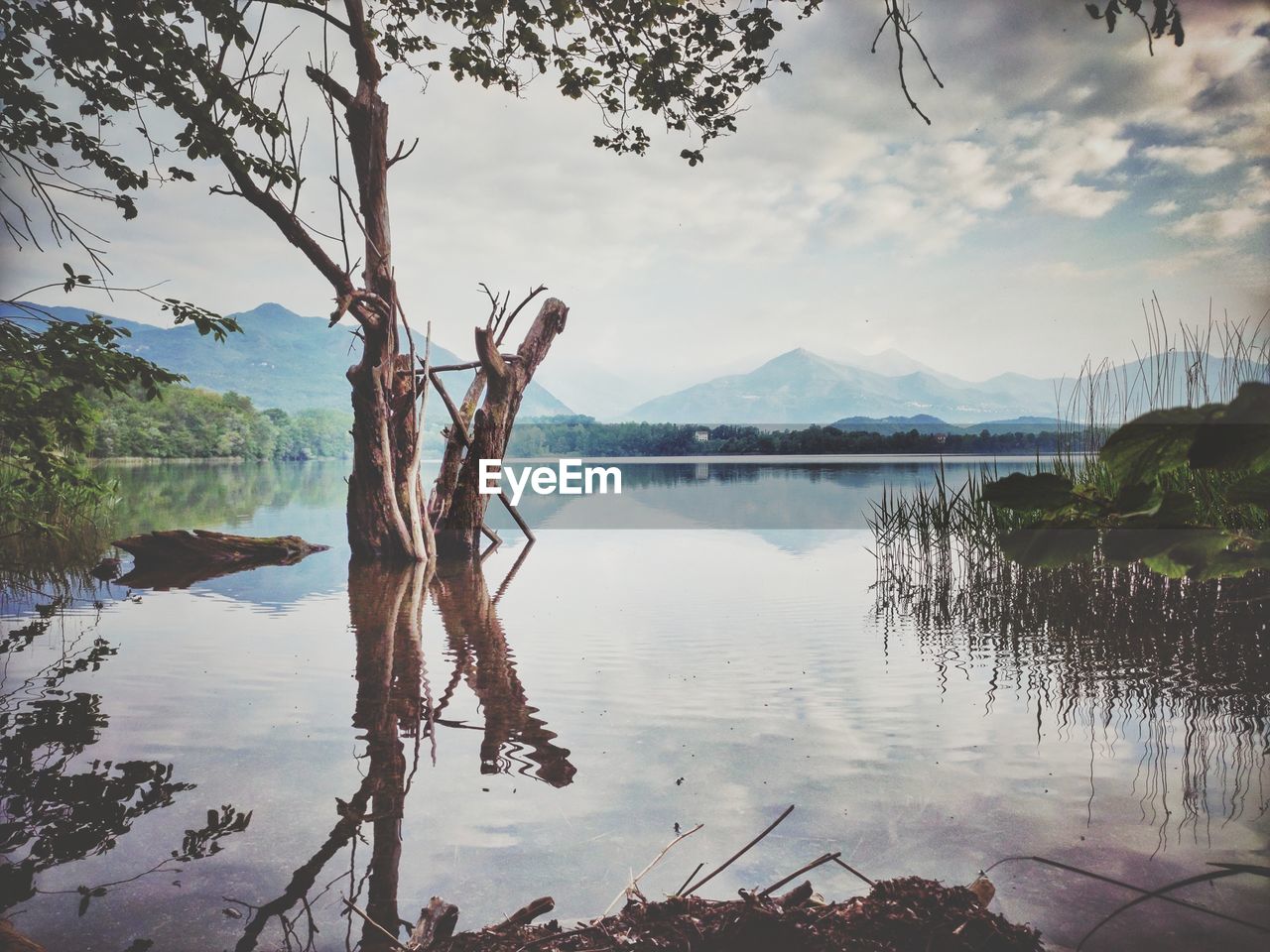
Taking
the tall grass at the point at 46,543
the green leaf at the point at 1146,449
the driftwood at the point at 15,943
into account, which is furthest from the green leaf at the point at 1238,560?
the tall grass at the point at 46,543

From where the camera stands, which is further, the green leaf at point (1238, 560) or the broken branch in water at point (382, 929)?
the broken branch in water at point (382, 929)

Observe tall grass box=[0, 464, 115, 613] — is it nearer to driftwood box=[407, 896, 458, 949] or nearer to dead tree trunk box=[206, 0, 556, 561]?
dead tree trunk box=[206, 0, 556, 561]

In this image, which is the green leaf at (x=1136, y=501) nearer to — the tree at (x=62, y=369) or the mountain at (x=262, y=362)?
the tree at (x=62, y=369)

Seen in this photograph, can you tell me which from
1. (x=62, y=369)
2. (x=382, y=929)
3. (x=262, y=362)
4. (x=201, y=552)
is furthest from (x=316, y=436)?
(x=382, y=929)

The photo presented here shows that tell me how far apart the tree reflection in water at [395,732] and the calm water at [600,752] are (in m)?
0.01

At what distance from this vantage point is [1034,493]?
0.58m

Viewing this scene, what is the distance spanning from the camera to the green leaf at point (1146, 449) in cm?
55

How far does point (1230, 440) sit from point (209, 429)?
13.9 m

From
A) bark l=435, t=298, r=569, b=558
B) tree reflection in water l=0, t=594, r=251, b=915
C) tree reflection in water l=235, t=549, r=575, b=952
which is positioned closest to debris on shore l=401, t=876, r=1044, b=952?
tree reflection in water l=235, t=549, r=575, b=952

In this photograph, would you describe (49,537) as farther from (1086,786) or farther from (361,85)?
(1086,786)

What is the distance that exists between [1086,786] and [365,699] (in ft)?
8.46

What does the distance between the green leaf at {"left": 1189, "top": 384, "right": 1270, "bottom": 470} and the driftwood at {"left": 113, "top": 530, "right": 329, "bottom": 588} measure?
23.6 feet

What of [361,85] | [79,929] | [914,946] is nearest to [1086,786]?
[914,946]

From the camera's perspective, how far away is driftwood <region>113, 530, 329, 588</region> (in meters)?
6.87
